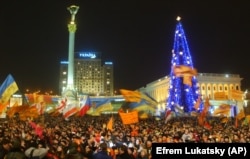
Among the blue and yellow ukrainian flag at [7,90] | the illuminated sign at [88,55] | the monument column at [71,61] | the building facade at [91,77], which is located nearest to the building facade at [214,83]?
the monument column at [71,61]

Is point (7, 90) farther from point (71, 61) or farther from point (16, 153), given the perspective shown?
point (71, 61)

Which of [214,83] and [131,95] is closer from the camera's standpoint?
[131,95]

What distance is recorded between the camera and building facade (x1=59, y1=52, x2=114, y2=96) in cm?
13779

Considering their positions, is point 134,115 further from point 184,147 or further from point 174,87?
point 174,87

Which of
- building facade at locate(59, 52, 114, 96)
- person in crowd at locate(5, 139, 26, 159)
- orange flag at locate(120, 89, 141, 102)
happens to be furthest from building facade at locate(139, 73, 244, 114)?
person in crowd at locate(5, 139, 26, 159)

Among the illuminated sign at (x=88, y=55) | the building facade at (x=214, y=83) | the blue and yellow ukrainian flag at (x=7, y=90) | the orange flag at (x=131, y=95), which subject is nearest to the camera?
the blue and yellow ukrainian flag at (x=7, y=90)

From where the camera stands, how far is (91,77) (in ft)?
457

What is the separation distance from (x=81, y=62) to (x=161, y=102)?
185ft

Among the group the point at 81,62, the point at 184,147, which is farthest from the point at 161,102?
the point at 184,147

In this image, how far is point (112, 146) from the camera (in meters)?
12.4

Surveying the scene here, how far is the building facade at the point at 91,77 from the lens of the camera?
452 ft

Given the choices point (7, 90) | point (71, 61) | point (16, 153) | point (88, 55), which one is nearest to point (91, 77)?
point (88, 55)

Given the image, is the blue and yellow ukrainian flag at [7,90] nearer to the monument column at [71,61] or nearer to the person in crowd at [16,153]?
the person in crowd at [16,153]

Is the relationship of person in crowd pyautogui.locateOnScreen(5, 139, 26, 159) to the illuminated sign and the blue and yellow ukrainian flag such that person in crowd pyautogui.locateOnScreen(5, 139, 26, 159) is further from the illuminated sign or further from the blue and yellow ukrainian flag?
the illuminated sign
